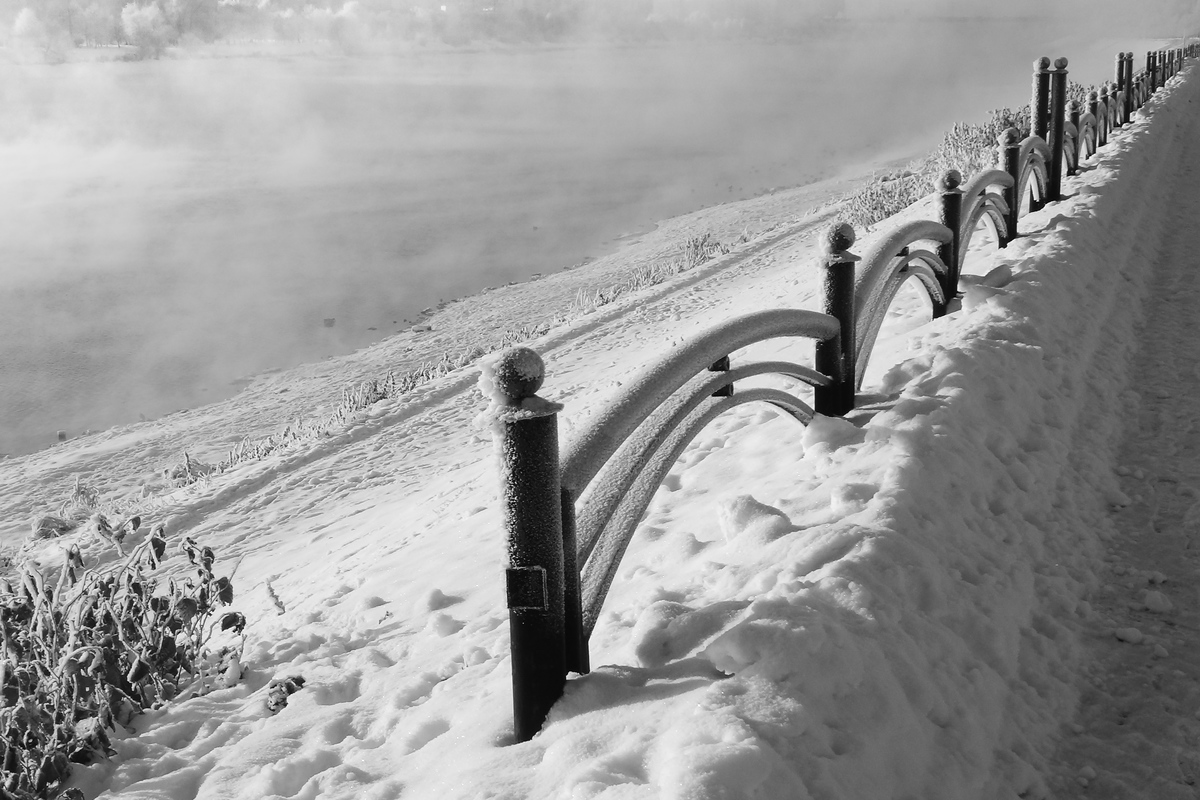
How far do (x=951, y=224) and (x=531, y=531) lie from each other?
5.16m

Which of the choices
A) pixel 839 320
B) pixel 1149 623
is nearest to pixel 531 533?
pixel 1149 623

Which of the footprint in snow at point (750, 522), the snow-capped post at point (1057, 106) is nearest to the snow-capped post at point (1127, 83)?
the snow-capped post at point (1057, 106)

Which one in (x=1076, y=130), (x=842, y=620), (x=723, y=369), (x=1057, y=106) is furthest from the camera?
(x=1076, y=130)

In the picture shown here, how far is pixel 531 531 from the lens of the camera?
98.3 inches

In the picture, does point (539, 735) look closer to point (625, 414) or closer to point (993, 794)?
point (625, 414)

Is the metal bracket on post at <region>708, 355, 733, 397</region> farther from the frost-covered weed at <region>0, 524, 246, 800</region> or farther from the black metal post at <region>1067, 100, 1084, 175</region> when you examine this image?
the black metal post at <region>1067, 100, 1084, 175</region>

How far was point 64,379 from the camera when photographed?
17.4 metres

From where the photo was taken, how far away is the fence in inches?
96.5

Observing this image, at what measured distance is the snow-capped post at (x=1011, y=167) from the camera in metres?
8.62

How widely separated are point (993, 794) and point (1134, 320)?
209 inches

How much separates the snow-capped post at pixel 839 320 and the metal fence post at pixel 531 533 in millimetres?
2495

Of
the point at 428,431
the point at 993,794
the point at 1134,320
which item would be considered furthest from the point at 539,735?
the point at 428,431

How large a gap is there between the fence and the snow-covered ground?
0.19m

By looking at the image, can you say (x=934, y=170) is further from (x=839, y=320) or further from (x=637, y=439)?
(x=637, y=439)
